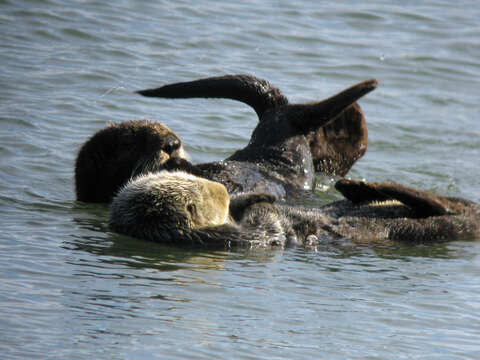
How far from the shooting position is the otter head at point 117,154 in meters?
5.95

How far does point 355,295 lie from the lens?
4.29 meters

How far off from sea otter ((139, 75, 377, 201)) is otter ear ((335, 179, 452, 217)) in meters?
0.69

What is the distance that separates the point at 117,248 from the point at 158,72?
5914mm

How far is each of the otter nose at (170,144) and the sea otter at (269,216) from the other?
733mm

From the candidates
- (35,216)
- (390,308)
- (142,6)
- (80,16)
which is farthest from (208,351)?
(142,6)

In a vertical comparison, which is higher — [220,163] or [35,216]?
[220,163]

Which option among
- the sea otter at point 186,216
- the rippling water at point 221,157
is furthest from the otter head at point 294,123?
the sea otter at point 186,216

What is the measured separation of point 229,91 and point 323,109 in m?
0.77

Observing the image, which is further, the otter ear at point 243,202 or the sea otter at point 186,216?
the otter ear at point 243,202

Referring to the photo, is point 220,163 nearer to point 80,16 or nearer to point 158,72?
point 158,72

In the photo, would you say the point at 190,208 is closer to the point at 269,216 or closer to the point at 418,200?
the point at 269,216

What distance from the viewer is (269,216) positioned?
5.09m

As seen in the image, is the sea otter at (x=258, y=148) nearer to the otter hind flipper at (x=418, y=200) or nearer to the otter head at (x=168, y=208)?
the otter head at (x=168, y=208)

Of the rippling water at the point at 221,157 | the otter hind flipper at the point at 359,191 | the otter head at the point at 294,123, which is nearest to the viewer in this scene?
the rippling water at the point at 221,157
